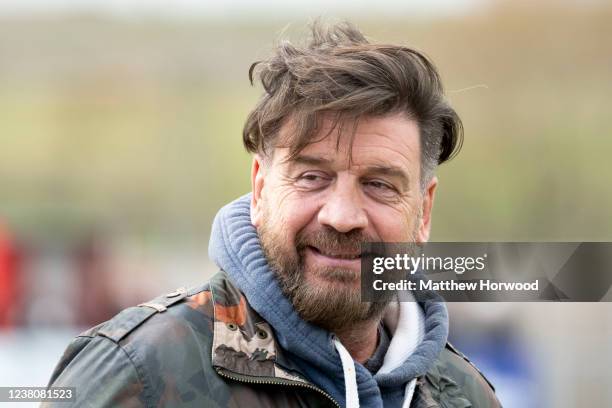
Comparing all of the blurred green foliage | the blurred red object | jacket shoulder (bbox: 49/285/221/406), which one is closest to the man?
jacket shoulder (bbox: 49/285/221/406)

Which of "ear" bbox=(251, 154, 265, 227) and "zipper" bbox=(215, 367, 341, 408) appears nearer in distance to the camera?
"zipper" bbox=(215, 367, 341, 408)

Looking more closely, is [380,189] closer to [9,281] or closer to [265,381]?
[265,381]

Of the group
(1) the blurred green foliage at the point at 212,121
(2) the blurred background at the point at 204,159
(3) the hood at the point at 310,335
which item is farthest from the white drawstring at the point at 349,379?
(1) the blurred green foliage at the point at 212,121

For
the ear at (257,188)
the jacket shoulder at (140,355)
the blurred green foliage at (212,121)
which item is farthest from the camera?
the blurred green foliage at (212,121)

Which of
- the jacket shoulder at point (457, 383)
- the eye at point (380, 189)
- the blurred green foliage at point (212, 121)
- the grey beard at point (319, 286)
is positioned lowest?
the jacket shoulder at point (457, 383)

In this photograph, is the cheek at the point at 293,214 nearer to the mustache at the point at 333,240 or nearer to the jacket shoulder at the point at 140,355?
the mustache at the point at 333,240

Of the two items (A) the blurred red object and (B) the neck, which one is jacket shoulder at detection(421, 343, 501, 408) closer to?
(B) the neck

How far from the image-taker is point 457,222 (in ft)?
26.9

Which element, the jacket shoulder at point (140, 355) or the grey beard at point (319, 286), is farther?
the grey beard at point (319, 286)

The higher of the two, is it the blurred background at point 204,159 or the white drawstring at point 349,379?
the blurred background at point 204,159

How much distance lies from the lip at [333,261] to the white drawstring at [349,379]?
20cm

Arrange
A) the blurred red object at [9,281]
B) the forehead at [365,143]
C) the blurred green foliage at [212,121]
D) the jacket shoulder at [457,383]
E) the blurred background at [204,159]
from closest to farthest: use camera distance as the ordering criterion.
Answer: the forehead at [365,143] → the jacket shoulder at [457,383] → the blurred background at [204,159] → the blurred red object at [9,281] → the blurred green foliage at [212,121]

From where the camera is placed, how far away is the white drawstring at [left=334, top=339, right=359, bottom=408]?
2.12m

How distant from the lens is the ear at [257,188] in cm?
234
